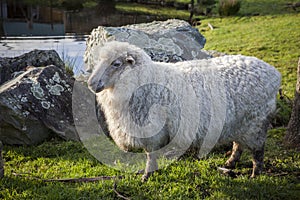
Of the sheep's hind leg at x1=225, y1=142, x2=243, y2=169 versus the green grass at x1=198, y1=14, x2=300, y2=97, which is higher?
the green grass at x1=198, y1=14, x2=300, y2=97

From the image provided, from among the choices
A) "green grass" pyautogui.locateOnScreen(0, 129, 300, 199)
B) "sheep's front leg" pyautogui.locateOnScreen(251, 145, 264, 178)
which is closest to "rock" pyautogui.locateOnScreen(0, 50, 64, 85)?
"green grass" pyautogui.locateOnScreen(0, 129, 300, 199)

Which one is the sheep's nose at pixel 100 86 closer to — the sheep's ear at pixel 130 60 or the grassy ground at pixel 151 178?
the sheep's ear at pixel 130 60

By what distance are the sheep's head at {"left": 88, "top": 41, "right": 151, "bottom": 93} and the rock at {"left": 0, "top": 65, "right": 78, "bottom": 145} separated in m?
2.11

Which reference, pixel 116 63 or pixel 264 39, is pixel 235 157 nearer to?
pixel 116 63

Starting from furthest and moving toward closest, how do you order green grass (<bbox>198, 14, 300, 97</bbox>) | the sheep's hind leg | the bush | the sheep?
the bush
green grass (<bbox>198, 14, 300, 97</bbox>)
the sheep's hind leg
the sheep

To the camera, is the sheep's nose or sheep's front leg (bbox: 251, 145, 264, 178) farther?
sheep's front leg (bbox: 251, 145, 264, 178)

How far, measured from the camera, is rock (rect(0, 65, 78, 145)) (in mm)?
5305

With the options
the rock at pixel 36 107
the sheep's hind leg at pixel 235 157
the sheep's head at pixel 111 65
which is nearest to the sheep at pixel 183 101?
the sheep's head at pixel 111 65

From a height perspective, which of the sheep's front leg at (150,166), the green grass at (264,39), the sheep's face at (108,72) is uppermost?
the sheep's face at (108,72)

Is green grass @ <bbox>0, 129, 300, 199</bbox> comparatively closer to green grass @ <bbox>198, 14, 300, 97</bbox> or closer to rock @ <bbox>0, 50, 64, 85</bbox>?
rock @ <bbox>0, 50, 64, 85</bbox>

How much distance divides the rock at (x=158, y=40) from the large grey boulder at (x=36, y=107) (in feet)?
2.76

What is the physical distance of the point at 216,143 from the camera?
4.25 meters

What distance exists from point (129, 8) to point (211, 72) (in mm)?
19124

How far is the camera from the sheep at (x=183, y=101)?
380 centimetres
